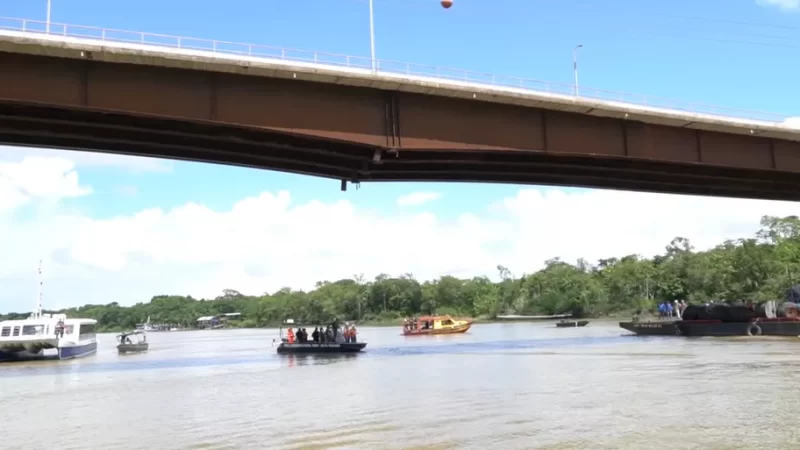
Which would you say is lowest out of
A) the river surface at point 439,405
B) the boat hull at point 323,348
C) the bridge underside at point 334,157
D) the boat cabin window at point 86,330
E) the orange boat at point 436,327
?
the river surface at point 439,405

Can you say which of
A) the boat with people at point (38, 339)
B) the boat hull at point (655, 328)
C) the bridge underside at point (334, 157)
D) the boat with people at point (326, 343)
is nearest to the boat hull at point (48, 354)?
the boat with people at point (38, 339)

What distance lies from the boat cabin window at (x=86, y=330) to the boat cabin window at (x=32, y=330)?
22.8ft

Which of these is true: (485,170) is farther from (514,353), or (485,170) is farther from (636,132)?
(514,353)

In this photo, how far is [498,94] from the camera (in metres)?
29.5

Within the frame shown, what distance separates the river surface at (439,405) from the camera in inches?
631

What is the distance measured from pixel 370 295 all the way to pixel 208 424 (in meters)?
161

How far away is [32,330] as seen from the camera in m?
55.4

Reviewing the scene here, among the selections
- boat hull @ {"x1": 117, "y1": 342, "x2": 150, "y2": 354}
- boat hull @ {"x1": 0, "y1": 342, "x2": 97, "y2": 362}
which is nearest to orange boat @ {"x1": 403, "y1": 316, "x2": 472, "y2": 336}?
boat hull @ {"x1": 117, "y1": 342, "x2": 150, "y2": 354}

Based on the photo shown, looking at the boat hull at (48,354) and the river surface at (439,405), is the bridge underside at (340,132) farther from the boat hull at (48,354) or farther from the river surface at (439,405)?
the boat hull at (48,354)

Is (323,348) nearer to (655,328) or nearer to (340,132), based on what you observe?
(340,132)

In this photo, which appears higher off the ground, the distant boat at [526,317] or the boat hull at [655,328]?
the distant boat at [526,317]

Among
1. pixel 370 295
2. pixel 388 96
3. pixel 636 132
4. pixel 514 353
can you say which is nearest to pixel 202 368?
pixel 514 353

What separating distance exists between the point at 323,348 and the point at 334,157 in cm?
2104

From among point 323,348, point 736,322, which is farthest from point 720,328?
point 323,348
